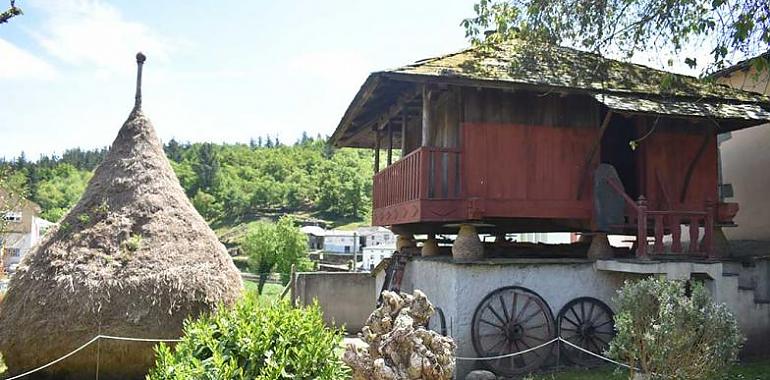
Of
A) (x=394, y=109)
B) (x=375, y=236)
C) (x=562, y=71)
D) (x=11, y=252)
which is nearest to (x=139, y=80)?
(x=394, y=109)

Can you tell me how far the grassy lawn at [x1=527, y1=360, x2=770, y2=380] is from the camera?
8.71m

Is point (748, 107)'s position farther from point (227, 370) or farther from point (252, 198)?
point (252, 198)

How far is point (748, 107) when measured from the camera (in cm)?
1080

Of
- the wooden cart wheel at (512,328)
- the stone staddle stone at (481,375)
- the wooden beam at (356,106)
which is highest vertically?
the wooden beam at (356,106)

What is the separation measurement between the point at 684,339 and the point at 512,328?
3.45 metres

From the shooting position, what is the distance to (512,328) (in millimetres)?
10062

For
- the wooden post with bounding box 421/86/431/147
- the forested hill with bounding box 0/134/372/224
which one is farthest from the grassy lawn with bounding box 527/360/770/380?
the forested hill with bounding box 0/134/372/224

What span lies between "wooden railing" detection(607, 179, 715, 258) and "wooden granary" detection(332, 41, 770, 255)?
0.8 inches

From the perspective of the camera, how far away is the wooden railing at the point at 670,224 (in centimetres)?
997

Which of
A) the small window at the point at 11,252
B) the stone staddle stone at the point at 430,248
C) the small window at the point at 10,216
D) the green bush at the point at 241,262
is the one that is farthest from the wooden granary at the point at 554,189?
the green bush at the point at 241,262

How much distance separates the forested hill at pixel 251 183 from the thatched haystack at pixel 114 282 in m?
75.1

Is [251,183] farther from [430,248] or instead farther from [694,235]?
[694,235]

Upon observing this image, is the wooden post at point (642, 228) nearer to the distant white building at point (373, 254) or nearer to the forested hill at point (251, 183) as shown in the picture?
the distant white building at point (373, 254)

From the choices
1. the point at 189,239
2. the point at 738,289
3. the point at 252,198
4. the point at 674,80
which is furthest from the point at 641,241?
the point at 252,198
